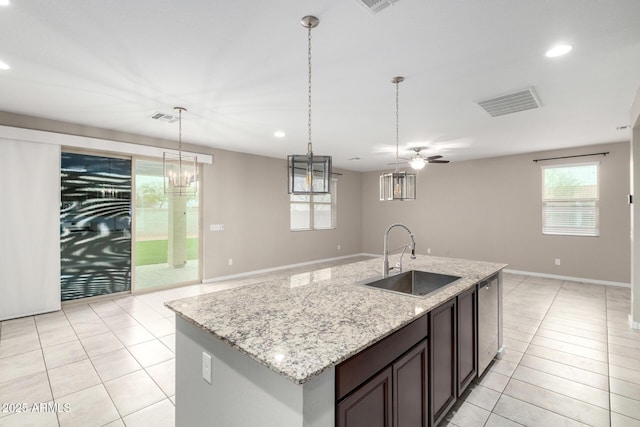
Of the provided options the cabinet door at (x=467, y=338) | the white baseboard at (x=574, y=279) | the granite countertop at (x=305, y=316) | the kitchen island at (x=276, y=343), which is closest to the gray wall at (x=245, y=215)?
the granite countertop at (x=305, y=316)

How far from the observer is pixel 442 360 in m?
1.87

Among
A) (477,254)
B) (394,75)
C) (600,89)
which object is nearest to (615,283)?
(477,254)

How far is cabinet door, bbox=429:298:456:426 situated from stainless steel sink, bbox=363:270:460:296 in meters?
0.46

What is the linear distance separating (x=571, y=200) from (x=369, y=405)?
644 centimetres

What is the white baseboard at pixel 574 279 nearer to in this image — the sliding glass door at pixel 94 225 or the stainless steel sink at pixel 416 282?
the stainless steel sink at pixel 416 282

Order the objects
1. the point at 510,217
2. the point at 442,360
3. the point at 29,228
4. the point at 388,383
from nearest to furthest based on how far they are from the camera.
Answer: the point at 388,383 → the point at 442,360 → the point at 29,228 → the point at 510,217

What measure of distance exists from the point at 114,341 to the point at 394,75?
386 centimetres

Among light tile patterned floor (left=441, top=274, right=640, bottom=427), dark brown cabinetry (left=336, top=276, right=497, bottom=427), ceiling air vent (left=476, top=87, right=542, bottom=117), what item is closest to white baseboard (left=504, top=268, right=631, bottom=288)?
light tile patterned floor (left=441, top=274, right=640, bottom=427)

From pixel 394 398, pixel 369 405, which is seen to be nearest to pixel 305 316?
pixel 369 405

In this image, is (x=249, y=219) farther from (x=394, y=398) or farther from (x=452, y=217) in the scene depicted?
(x=394, y=398)

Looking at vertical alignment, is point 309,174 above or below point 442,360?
above

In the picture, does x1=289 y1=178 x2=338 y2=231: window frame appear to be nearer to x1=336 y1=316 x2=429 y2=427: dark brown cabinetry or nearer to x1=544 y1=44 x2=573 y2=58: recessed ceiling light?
x1=544 y1=44 x2=573 y2=58: recessed ceiling light

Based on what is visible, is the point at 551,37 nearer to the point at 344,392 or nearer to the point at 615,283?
the point at 344,392

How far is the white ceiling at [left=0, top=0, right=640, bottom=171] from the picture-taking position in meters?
1.84
